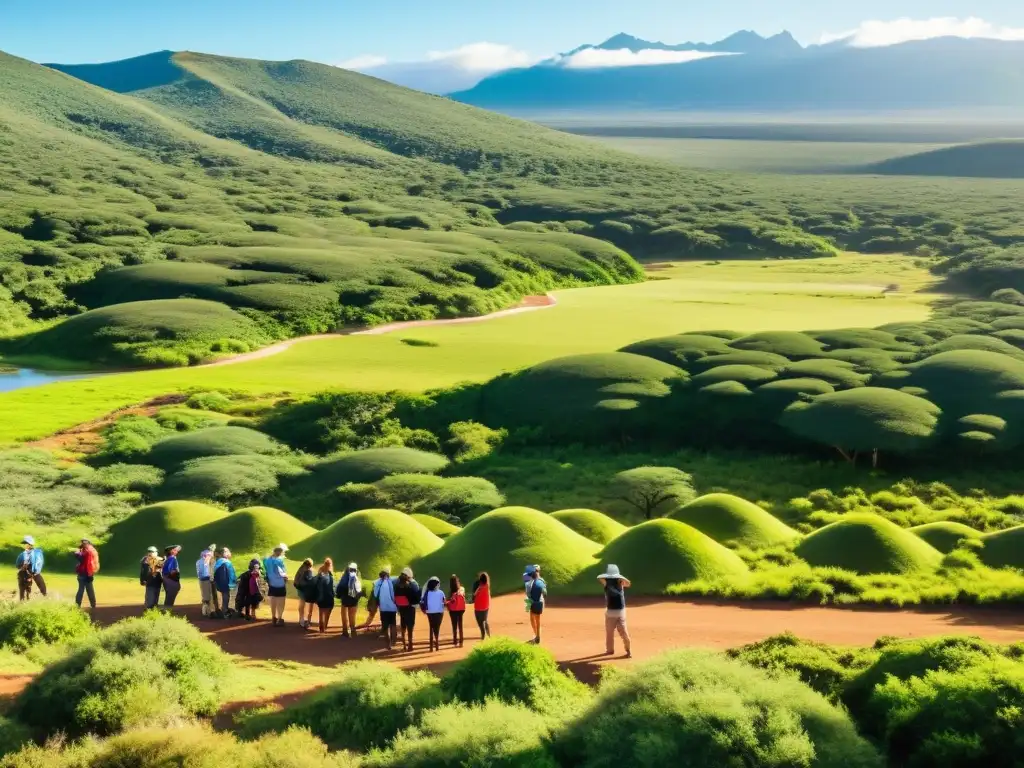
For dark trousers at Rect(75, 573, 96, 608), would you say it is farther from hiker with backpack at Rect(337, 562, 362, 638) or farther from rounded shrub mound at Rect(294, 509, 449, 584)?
rounded shrub mound at Rect(294, 509, 449, 584)

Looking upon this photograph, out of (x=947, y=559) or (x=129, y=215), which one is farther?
(x=129, y=215)

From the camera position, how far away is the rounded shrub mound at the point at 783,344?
2477 inches

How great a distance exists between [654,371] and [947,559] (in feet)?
84.3

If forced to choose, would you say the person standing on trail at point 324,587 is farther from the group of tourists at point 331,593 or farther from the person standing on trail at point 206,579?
the person standing on trail at point 206,579

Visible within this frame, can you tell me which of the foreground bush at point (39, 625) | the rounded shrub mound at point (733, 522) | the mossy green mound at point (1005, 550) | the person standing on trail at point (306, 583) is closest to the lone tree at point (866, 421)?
the rounded shrub mound at point (733, 522)

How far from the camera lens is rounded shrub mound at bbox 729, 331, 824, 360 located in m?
62.9

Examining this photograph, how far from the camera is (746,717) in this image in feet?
55.1

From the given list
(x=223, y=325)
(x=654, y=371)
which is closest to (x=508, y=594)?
(x=654, y=371)

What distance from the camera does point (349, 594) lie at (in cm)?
2594

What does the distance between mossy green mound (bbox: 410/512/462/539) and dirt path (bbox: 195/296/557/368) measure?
121ft

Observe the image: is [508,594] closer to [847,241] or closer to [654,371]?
[654,371]

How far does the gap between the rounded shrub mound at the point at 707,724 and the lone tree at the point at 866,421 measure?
3251 cm

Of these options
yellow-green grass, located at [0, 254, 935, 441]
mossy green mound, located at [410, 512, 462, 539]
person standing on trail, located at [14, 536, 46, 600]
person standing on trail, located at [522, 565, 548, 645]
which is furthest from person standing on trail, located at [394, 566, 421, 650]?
yellow-green grass, located at [0, 254, 935, 441]

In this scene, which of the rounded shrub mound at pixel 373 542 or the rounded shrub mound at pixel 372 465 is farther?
the rounded shrub mound at pixel 372 465
